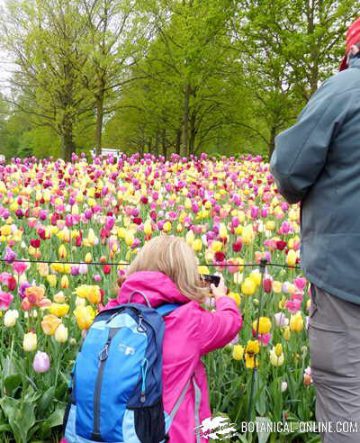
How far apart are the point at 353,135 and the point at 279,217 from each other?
351 centimetres

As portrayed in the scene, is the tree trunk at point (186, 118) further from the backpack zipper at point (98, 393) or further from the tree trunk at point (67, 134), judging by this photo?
the backpack zipper at point (98, 393)

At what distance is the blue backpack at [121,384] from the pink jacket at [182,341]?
0.07m

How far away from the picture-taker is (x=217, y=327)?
2168mm

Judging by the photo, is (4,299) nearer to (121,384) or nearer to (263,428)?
(121,384)

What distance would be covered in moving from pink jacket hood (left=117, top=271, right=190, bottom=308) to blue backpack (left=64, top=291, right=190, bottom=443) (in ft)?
0.32

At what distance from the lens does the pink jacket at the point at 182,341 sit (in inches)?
78.4

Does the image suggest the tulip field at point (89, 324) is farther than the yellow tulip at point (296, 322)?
No

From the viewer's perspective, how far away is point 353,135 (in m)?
1.83

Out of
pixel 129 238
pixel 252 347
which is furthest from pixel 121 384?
pixel 129 238

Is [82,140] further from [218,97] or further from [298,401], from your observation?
[298,401]


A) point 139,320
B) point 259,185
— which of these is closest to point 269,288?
point 139,320

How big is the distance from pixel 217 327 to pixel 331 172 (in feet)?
2.50

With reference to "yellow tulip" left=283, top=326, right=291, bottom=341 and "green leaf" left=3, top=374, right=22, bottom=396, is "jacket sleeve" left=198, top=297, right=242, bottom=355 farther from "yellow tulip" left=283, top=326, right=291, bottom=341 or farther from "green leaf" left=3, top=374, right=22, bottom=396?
"green leaf" left=3, top=374, right=22, bottom=396

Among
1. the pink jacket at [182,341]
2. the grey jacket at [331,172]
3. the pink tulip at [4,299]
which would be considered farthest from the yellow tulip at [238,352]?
the pink tulip at [4,299]
